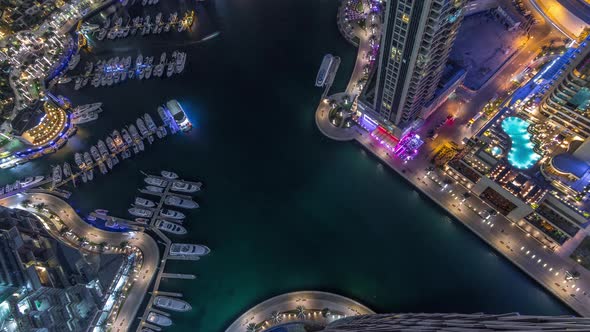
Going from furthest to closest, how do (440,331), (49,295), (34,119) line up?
1. (34,119)
2. (49,295)
3. (440,331)

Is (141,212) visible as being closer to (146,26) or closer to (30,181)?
(30,181)

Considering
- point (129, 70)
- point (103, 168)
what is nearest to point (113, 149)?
point (103, 168)

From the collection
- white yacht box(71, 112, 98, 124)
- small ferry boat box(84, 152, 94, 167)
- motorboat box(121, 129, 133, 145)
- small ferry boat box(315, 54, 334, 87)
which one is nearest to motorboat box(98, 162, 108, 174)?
small ferry boat box(84, 152, 94, 167)

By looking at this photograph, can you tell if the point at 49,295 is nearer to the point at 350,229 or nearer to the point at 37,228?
the point at 37,228

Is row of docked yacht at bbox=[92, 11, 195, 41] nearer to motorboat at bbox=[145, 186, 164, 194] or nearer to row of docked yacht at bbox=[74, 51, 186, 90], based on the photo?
row of docked yacht at bbox=[74, 51, 186, 90]

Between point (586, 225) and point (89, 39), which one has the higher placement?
point (89, 39)

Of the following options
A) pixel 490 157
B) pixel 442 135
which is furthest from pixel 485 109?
pixel 490 157
